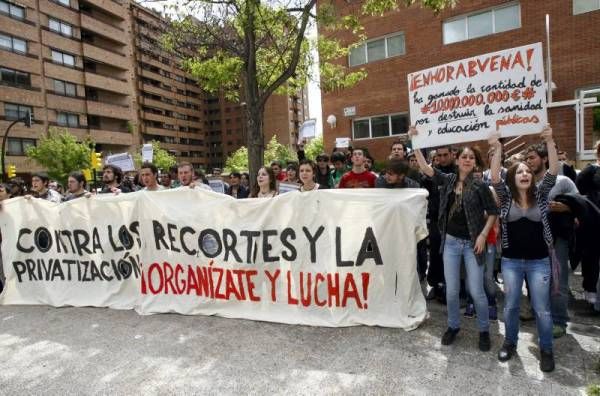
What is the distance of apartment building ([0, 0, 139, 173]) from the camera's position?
3953 centimetres

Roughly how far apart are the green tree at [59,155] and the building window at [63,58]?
10.3 m

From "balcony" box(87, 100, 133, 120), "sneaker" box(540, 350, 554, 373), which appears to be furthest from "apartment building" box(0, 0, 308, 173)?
"sneaker" box(540, 350, 554, 373)

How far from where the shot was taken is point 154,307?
493 cm

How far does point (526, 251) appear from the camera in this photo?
3.21 metres

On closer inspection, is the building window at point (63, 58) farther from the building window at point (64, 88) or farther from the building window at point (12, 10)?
the building window at point (12, 10)

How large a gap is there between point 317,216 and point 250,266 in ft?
3.18

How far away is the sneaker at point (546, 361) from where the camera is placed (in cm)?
307

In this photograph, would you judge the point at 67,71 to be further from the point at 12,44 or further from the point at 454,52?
the point at 454,52

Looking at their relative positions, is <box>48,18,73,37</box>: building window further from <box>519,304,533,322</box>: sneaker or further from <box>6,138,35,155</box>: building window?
<box>519,304,533,322</box>: sneaker

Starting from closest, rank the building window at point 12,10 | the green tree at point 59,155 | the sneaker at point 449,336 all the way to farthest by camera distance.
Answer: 1. the sneaker at point 449,336
2. the green tree at point 59,155
3. the building window at point 12,10

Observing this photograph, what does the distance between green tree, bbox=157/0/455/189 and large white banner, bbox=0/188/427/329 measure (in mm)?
3036

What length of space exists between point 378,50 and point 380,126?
3.10 meters

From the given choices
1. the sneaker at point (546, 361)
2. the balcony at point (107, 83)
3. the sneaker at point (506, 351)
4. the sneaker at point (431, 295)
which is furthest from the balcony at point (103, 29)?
the sneaker at point (546, 361)

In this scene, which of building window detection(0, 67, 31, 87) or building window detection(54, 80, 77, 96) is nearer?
building window detection(0, 67, 31, 87)
